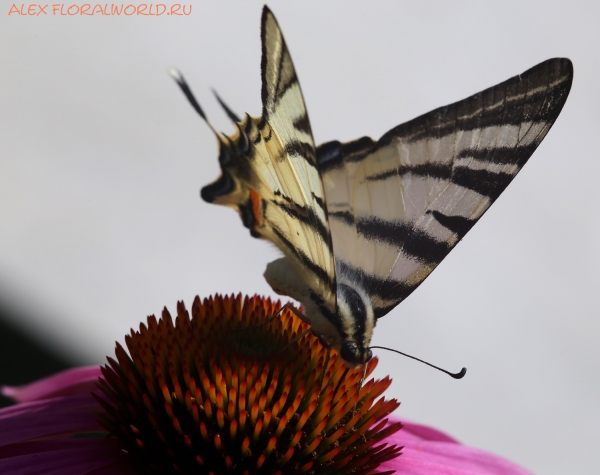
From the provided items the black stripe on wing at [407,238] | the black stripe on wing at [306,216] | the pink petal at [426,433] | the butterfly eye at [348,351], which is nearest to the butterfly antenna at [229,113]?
the black stripe on wing at [306,216]

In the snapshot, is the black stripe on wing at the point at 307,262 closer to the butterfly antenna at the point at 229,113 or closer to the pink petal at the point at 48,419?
the butterfly antenna at the point at 229,113

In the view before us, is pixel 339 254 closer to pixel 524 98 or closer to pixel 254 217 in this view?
pixel 254 217

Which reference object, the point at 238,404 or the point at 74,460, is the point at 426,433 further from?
Answer: the point at 74,460

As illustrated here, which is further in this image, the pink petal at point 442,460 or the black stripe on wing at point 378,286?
the pink petal at point 442,460

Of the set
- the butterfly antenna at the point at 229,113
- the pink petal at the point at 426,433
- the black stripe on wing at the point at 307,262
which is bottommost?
the pink petal at the point at 426,433

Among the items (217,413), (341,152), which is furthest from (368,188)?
(217,413)

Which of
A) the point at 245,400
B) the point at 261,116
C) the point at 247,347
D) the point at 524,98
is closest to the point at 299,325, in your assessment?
the point at 247,347
